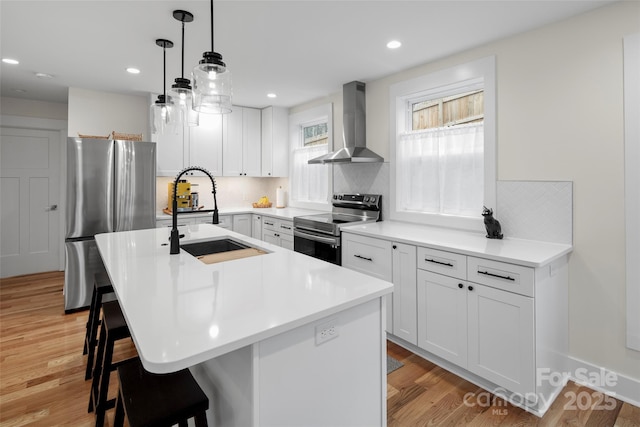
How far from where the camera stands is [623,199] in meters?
2.11

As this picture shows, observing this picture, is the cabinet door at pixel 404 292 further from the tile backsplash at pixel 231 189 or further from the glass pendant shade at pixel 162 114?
the tile backsplash at pixel 231 189

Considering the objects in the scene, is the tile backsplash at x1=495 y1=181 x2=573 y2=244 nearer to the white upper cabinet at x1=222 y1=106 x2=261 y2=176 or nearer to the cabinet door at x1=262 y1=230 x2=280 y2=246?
the cabinet door at x1=262 y1=230 x2=280 y2=246

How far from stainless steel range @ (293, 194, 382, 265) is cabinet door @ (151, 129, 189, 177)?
1.91m

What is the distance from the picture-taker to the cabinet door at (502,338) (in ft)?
6.54

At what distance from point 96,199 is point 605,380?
4.68 m

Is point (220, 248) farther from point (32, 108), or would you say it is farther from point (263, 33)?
point (32, 108)

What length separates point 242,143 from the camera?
514 centimetres

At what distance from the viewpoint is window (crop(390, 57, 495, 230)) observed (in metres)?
2.82

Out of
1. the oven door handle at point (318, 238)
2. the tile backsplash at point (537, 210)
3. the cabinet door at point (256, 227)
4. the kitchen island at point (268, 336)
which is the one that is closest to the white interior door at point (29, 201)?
the cabinet door at point (256, 227)

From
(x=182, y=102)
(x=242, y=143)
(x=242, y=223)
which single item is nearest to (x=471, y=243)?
(x=182, y=102)

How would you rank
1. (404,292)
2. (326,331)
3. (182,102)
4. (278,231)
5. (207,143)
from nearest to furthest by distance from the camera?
1. (326,331)
2. (182,102)
3. (404,292)
4. (278,231)
5. (207,143)

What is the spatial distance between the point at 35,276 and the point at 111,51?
3806 mm

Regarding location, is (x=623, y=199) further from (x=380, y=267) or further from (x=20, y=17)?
(x=20, y=17)

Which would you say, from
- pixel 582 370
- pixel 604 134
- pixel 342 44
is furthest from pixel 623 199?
pixel 342 44
